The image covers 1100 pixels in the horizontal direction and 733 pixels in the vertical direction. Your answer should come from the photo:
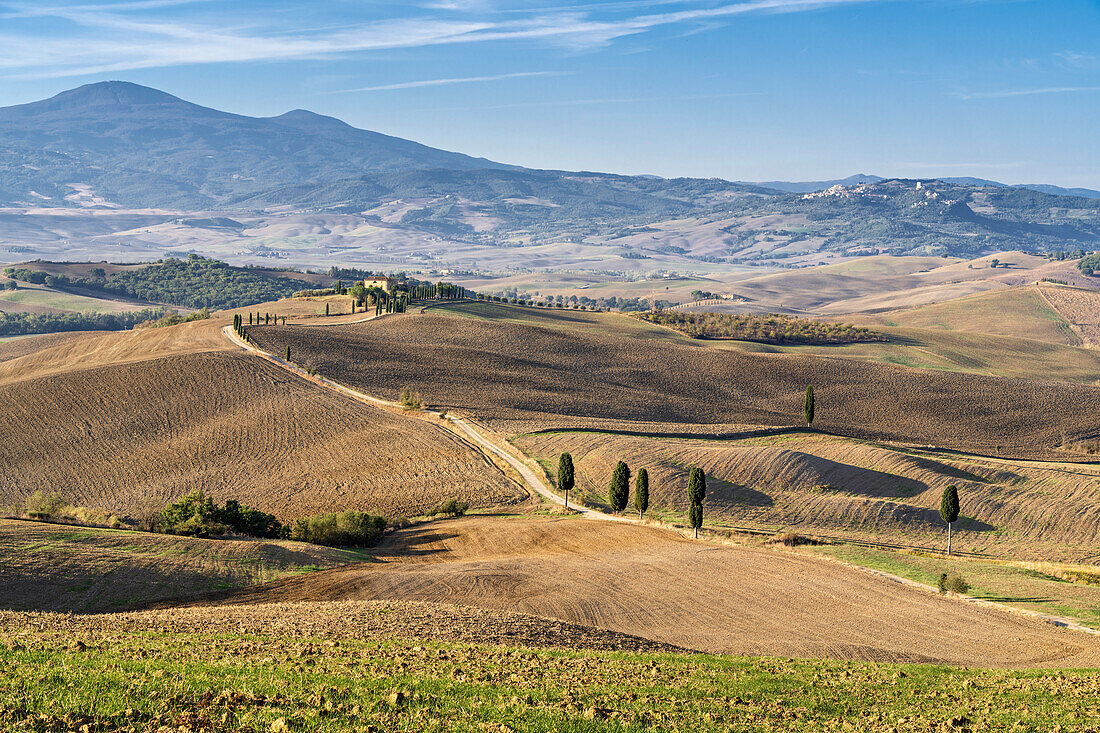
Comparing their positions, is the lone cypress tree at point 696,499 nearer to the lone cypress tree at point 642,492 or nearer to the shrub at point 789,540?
the lone cypress tree at point 642,492

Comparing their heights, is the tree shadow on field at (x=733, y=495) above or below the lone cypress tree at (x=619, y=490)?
below

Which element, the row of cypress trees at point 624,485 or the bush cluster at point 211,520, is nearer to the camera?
the bush cluster at point 211,520

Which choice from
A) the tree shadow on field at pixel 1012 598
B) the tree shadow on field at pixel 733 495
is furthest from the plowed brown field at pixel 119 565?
the tree shadow on field at pixel 733 495

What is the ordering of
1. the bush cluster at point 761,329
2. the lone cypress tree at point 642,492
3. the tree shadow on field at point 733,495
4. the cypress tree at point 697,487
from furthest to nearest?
the bush cluster at point 761,329 → the tree shadow on field at point 733,495 → the lone cypress tree at point 642,492 → the cypress tree at point 697,487

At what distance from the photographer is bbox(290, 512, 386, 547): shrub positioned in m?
49.1

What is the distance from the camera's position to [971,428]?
106 metres

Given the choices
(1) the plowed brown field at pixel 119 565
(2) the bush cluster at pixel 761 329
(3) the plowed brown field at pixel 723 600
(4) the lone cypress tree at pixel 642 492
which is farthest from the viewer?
(2) the bush cluster at pixel 761 329

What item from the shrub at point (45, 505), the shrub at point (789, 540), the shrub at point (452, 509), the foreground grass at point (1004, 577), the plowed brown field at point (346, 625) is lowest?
the shrub at point (452, 509)

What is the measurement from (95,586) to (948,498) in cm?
4731

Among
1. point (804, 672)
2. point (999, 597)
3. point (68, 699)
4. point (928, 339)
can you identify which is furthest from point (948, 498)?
point (928, 339)

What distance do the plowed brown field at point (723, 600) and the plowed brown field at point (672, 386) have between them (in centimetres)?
4410

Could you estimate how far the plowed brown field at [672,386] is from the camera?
328ft

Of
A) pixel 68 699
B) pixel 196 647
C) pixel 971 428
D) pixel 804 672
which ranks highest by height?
pixel 68 699

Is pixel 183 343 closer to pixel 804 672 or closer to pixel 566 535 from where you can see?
pixel 566 535
